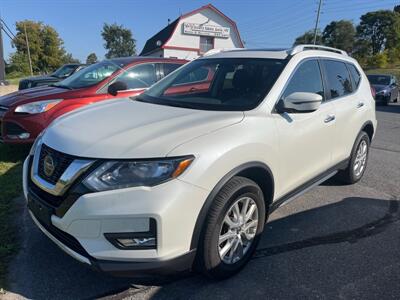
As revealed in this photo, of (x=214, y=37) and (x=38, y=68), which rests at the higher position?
(x=214, y=37)

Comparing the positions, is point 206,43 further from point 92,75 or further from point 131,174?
point 131,174

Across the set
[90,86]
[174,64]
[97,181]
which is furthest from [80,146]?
[174,64]

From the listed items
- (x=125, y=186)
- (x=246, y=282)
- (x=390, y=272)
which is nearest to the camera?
(x=125, y=186)

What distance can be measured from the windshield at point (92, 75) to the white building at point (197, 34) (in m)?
29.8

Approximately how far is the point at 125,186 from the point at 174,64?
505 centimetres

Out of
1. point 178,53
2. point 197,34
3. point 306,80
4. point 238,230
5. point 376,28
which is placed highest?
point 376,28

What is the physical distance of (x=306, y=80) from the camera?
12.0 feet

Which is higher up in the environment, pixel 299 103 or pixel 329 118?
pixel 299 103

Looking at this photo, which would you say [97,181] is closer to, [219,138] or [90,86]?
[219,138]

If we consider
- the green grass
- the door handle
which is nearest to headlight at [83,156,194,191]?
the green grass

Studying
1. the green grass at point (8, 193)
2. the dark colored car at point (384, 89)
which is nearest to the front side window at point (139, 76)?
the green grass at point (8, 193)

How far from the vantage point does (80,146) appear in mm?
2438

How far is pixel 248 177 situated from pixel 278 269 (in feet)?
2.75

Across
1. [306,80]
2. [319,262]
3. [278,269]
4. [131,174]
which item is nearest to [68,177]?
[131,174]
